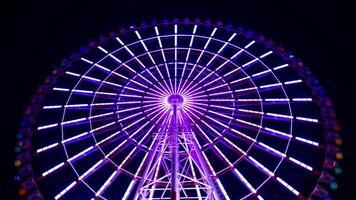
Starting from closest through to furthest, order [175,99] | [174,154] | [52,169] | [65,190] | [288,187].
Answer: [288,187] < [65,190] < [174,154] < [52,169] < [175,99]

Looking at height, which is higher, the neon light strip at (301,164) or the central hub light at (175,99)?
the central hub light at (175,99)

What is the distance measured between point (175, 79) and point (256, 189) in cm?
605

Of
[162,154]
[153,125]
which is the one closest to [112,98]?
[153,125]

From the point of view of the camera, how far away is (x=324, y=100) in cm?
1717

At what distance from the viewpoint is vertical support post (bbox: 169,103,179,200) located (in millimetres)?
14600

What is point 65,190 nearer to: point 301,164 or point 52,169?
point 52,169

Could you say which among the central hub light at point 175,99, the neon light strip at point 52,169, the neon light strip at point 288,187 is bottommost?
the neon light strip at point 288,187

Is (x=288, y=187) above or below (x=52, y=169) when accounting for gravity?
below

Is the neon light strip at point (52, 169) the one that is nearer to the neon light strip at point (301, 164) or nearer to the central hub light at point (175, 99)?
the central hub light at point (175, 99)

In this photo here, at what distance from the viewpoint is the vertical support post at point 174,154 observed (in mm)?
14600

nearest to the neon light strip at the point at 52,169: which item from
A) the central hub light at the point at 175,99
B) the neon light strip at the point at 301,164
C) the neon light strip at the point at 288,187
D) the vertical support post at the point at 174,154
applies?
the vertical support post at the point at 174,154

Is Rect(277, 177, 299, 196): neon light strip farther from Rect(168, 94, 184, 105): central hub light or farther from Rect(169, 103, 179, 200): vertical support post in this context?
Rect(168, 94, 184, 105): central hub light

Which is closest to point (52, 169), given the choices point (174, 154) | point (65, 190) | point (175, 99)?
point (65, 190)

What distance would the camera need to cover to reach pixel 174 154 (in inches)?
624
